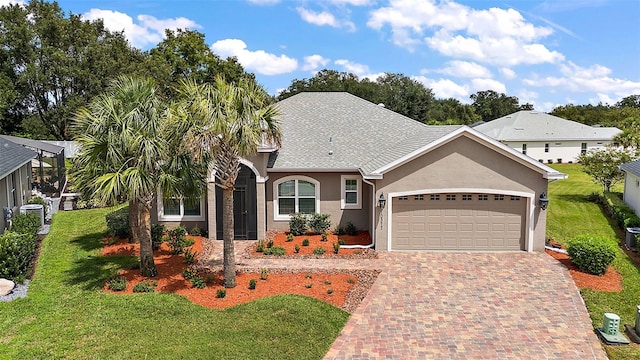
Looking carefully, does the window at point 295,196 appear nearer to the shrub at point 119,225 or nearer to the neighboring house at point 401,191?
the neighboring house at point 401,191

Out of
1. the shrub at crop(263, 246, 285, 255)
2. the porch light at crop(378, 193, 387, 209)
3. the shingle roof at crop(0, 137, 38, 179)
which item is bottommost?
the shrub at crop(263, 246, 285, 255)

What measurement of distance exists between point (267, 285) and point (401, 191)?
6.29 meters

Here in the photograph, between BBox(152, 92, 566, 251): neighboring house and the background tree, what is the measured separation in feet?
Result: 42.1

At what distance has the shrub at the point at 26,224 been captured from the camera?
15758mm

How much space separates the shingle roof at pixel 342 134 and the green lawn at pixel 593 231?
7.21 meters

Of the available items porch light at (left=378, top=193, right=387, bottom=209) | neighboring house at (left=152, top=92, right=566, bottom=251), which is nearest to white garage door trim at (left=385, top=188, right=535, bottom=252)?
neighboring house at (left=152, top=92, right=566, bottom=251)

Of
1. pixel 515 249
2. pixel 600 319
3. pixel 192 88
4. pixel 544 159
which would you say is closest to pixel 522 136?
pixel 544 159

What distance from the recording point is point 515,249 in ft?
52.1

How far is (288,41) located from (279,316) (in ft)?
71.5

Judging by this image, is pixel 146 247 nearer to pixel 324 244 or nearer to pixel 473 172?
pixel 324 244

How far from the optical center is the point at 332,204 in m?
18.6

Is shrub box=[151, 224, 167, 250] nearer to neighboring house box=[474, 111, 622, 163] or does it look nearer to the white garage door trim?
the white garage door trim

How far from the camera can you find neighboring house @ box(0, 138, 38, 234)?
53.2ft

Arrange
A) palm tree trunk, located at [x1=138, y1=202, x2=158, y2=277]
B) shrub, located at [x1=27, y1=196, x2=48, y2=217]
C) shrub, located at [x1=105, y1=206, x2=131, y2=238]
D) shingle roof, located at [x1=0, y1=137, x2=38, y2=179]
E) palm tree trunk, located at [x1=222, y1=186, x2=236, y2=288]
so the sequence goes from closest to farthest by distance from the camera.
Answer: palm tree trunk, located at [x1=222, y1=186, x2=236, y2=288] < palm tree trunk, located at [x1=138, y1=202, x2=158, y2=277] < shingle roof, located at [x1=0, y1=137, x2=38, y2=179] < shrub, located at [x1=105, y1=206, x2=131, y2=238] < shrub, located at [x1=27, y1=196, x2=48, y2=217]
